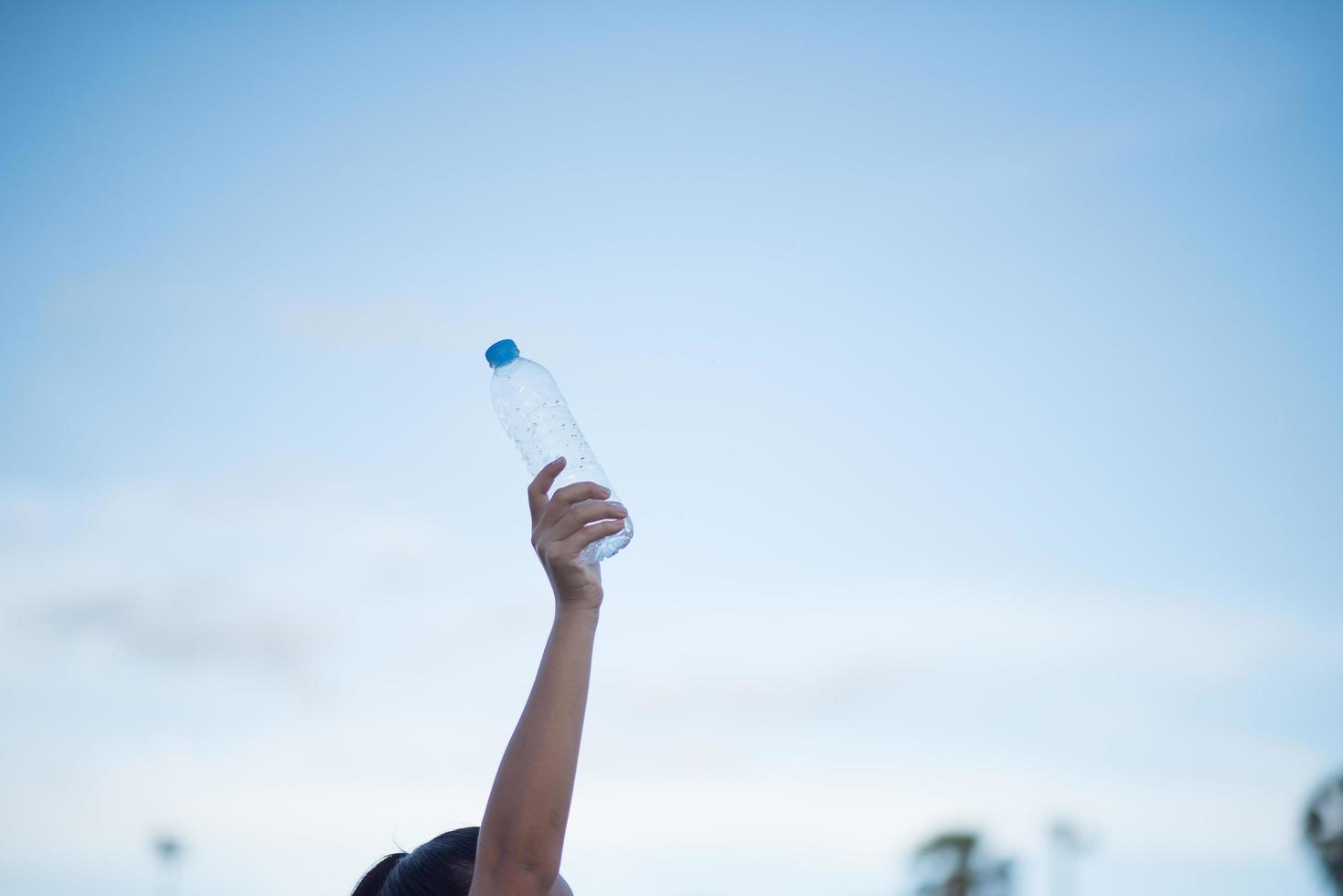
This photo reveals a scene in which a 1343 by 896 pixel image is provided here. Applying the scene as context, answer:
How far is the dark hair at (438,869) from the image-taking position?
322 cm

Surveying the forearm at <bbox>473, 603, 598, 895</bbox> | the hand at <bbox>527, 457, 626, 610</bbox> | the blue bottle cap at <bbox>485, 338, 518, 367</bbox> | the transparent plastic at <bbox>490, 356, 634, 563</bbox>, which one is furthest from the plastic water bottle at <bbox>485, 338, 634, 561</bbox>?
the forearm at <bbox>473, 603, 598, 895</bbox>

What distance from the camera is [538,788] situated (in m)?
2.62

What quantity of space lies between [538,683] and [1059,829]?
87.2 meters

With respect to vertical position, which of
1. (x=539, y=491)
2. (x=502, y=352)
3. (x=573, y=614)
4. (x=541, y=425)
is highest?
(x=541, y=425)

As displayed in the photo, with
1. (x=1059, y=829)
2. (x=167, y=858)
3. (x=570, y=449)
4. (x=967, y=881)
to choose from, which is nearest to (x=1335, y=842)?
(x=967, y=881)

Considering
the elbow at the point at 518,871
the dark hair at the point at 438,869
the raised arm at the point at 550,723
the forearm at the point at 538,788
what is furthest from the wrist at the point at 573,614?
the dark hair at the point at 438,869

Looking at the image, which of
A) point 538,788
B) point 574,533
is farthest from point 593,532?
point 538,788

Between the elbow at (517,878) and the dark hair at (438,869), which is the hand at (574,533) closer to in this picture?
the elbow at (517,878)

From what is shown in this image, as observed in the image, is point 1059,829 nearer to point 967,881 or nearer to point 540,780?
point 967,881

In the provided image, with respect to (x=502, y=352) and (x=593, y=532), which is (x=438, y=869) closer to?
(x=593, y=532)

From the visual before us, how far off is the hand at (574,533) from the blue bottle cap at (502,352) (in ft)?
3.59

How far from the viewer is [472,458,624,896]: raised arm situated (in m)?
2.60

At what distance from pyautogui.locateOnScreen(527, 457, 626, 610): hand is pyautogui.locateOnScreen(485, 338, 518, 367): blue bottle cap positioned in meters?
1.09

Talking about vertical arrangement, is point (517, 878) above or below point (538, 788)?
below
